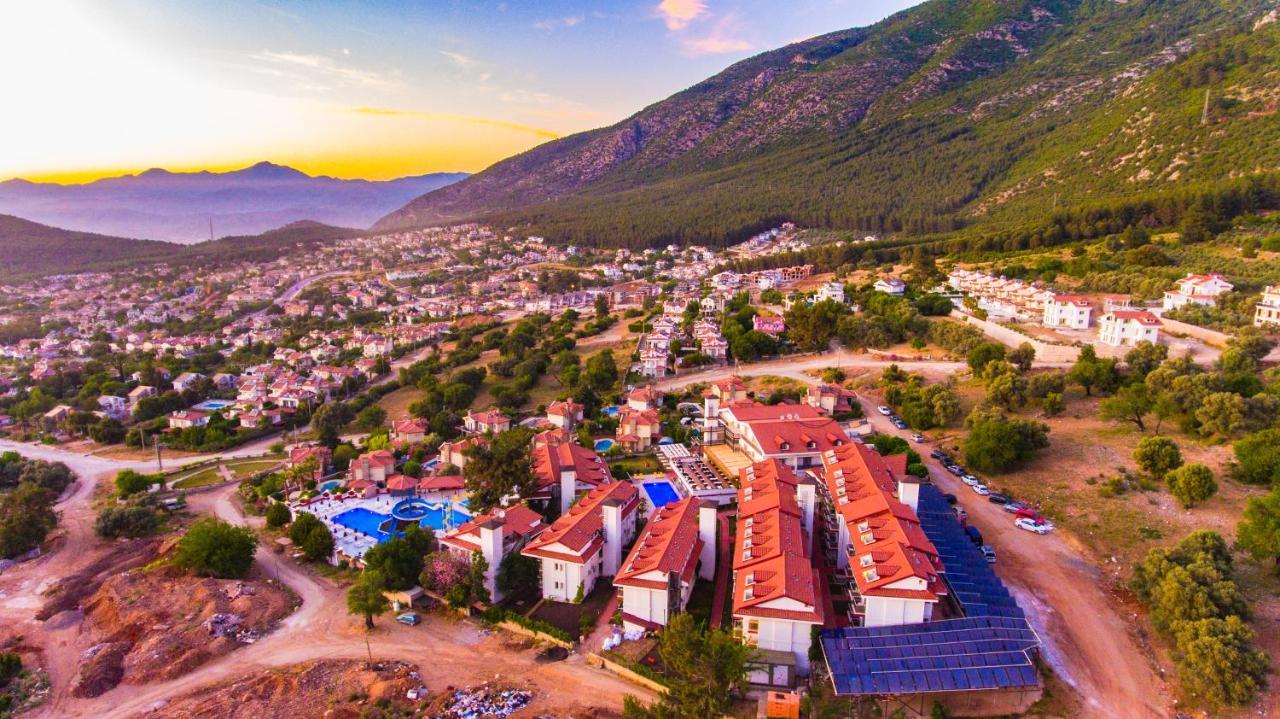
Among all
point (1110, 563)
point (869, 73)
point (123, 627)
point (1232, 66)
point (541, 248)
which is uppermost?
point (869, 73)

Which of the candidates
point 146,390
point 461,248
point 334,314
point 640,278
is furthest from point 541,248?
point 146,390

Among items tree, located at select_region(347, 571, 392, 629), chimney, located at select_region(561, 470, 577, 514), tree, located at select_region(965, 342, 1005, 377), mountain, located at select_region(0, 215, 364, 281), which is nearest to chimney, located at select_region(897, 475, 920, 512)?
chimney, located at select_region(561, 470, 577, 514)

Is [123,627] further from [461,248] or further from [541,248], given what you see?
[461,248]

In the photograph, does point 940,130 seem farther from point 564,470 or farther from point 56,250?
point 56,250

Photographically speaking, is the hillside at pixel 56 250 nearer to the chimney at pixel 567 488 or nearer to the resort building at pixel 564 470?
the resort building at pixel 564 470

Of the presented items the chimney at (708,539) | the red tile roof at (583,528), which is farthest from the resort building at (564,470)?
the chimney at (708,539)

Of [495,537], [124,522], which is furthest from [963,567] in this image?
[124,522]
